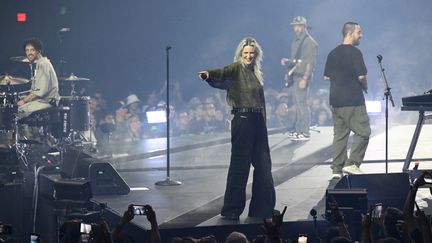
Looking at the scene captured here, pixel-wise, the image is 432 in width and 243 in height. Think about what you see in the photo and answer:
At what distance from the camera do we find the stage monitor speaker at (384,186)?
10828mm

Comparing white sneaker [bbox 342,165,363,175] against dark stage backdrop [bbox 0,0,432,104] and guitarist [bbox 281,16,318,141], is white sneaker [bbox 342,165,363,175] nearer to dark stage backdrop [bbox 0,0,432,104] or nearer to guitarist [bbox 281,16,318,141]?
guitarist [bbox 281,16,318,141]

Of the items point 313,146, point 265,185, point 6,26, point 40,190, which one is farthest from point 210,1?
point 265,185

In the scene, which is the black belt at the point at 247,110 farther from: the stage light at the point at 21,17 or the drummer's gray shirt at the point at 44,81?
the stage light at the point at 21,17

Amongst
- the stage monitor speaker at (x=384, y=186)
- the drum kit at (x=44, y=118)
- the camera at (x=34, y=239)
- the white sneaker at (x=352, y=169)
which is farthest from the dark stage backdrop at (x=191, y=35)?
the camera at (x=34, y=239)

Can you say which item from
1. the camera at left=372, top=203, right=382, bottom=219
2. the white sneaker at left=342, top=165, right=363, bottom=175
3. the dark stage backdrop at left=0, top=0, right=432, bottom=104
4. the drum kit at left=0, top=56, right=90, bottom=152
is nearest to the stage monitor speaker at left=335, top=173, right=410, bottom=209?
the camera at left=372, top=203, right=382, bottom=219

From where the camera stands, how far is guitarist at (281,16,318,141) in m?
18.3

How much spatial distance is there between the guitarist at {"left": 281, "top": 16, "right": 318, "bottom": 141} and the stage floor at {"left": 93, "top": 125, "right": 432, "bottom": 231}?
0.35 meters

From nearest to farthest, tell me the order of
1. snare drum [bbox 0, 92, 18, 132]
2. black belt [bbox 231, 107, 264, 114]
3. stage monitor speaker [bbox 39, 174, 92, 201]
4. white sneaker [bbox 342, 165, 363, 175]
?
black belt [bbox 231, 107, 264, 114]
stage monitor speaker [bbox 39, 174, 92, 201]
white sneaker [bbox 342, 165, 363, 175]
snare drum [bbox 0, 92, 18, 132]

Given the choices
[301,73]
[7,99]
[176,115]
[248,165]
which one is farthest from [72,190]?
[176,115]

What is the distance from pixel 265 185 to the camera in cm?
1062

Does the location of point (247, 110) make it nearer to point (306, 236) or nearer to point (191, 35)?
point (306, 236)

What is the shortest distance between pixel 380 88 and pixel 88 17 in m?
9.67

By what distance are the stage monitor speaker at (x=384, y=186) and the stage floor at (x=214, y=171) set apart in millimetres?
581

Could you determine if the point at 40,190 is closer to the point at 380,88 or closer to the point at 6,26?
the point at 6,26
